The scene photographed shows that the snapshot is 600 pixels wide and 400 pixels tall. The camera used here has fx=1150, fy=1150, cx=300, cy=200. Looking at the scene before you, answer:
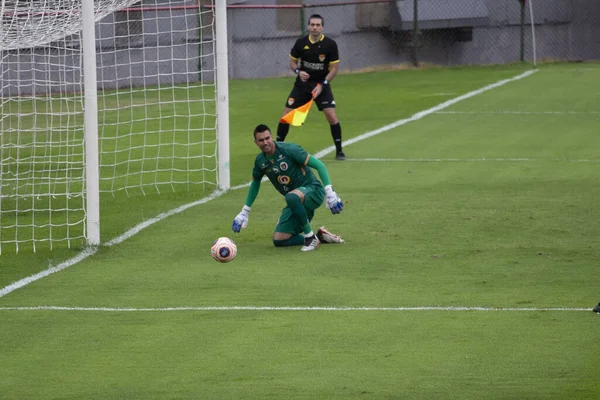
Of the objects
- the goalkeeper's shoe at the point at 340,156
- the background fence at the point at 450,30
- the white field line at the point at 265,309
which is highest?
the background fence at the point at 450,30

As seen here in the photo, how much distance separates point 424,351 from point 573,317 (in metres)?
1.46

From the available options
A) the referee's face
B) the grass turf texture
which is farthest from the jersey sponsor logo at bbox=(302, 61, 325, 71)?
the grass turf texture

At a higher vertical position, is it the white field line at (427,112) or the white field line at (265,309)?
the white field line at (427,112)

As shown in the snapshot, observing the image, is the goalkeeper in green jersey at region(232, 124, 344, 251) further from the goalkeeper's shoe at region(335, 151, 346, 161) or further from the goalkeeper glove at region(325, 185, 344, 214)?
the goalkeeper's shoe at region(335, 151, 346, 161)

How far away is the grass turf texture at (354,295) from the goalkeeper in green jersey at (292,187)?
21cm

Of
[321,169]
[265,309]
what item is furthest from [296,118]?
[265,309]

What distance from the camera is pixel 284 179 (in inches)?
469

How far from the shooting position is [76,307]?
9.46 meters

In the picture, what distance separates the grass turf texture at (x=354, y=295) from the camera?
7.34 m

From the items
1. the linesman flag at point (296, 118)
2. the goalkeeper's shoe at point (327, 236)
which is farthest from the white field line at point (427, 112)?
the goalkeeper's shoe at point (327, 236)

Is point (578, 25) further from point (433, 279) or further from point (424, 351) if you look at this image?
point (424, 351)

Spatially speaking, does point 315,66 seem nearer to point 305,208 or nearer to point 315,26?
point 315,26

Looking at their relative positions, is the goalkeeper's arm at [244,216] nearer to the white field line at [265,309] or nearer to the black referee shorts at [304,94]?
the white field line at [265,309]

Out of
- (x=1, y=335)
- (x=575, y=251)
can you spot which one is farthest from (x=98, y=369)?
(x=575, y=251)
